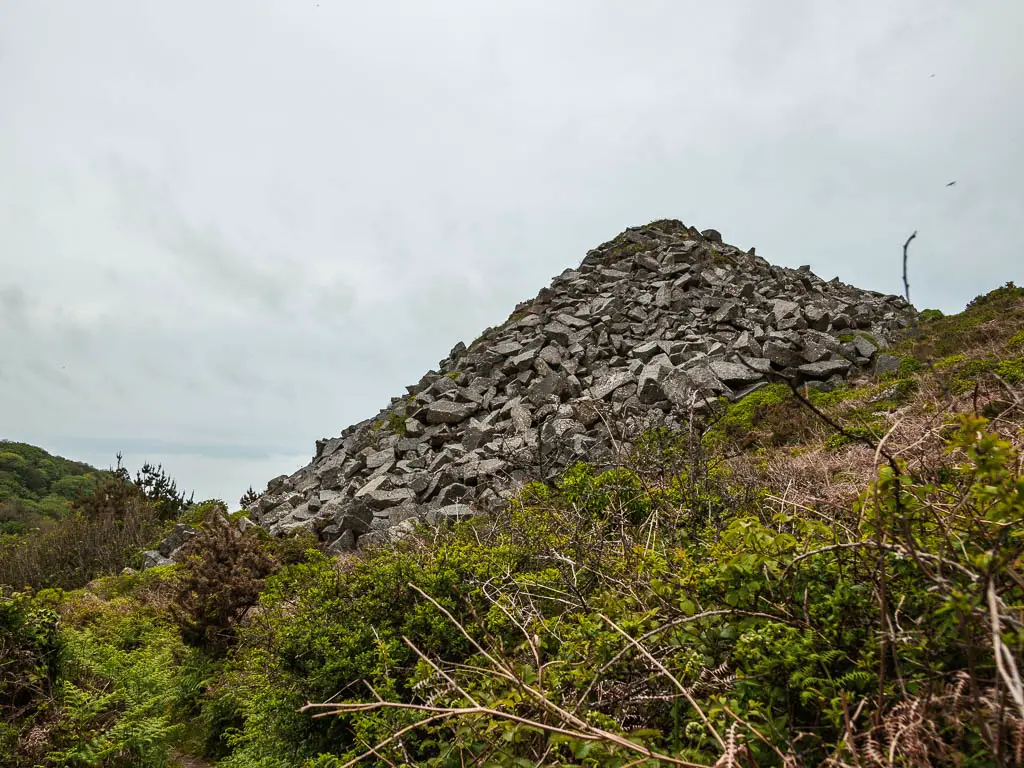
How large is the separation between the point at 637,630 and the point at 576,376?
519 inches

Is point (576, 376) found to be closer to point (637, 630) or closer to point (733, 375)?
point (733, 375)

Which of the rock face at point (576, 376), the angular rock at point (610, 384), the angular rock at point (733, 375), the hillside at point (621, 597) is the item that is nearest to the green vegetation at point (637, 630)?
the hillside at point (621, 597)

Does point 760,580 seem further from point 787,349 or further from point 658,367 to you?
point 787,349

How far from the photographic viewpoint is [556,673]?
8.62 ft

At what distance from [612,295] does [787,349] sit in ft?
23.9

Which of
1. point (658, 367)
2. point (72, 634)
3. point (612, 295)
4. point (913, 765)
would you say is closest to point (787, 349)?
point (658, 367)

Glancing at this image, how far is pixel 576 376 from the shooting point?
1549cm

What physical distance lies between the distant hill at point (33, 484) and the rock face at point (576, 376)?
21.6 m

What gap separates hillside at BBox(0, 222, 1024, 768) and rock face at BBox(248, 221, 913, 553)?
13 centimetres

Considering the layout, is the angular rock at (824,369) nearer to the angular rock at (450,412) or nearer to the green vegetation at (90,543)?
the angular rock at (450,412)

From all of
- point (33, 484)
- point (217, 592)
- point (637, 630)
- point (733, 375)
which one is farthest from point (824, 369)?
point (33, 484)

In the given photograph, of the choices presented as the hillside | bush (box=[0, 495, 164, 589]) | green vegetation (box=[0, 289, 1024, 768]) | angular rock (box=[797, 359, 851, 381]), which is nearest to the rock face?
angular rock (box=[797, 359, 851, 381])

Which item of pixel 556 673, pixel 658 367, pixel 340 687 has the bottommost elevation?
pixel 340 687

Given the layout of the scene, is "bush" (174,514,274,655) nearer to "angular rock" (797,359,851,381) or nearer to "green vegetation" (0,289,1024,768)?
→ "green vegetation" (0,289,1024,768)
